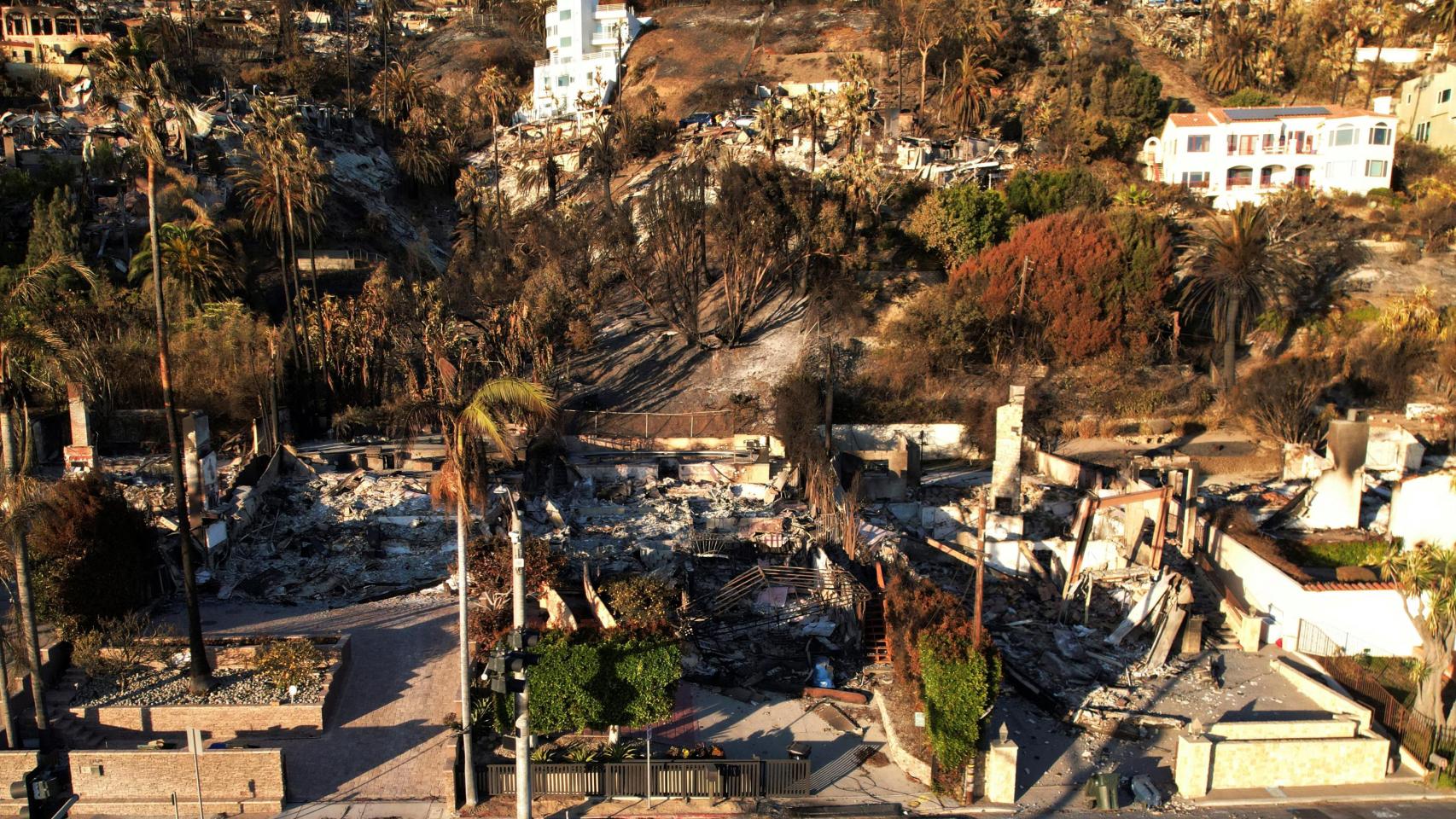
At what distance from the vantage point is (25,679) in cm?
1764

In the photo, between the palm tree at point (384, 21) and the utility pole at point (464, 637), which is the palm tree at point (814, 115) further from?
the utility pole at point (464, 637)

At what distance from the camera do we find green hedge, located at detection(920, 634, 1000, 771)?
53.4ft

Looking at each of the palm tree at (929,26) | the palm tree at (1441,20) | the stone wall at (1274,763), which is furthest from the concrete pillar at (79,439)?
the palm tree at (1441,20)

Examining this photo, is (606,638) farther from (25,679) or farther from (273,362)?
(273,362)

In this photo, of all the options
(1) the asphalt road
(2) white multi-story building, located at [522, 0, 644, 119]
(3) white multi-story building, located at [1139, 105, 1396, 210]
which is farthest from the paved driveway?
(2) white multi-story building, located at [522, 0, 644, 119]

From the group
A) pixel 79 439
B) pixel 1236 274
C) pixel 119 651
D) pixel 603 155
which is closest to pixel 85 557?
pixel 119 651

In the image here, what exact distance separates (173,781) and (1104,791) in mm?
14631

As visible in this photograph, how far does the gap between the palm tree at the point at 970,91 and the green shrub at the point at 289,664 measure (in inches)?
2254

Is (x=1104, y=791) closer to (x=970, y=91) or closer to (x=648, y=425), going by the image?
(x=648, y=425)

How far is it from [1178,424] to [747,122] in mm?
37729

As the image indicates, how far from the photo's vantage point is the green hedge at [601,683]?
16609 mm

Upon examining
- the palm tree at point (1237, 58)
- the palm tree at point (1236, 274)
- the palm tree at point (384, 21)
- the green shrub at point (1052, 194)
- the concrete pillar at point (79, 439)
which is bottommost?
the concrete pillar at point (79, 439)

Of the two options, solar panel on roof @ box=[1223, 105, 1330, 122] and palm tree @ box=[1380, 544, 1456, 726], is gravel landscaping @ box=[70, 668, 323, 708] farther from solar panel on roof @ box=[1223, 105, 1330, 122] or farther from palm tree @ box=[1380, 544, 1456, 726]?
solar panel on roof @ box=[1223, 105, 1330, 122]

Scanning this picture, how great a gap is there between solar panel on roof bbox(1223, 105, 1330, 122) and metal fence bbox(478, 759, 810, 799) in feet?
184
